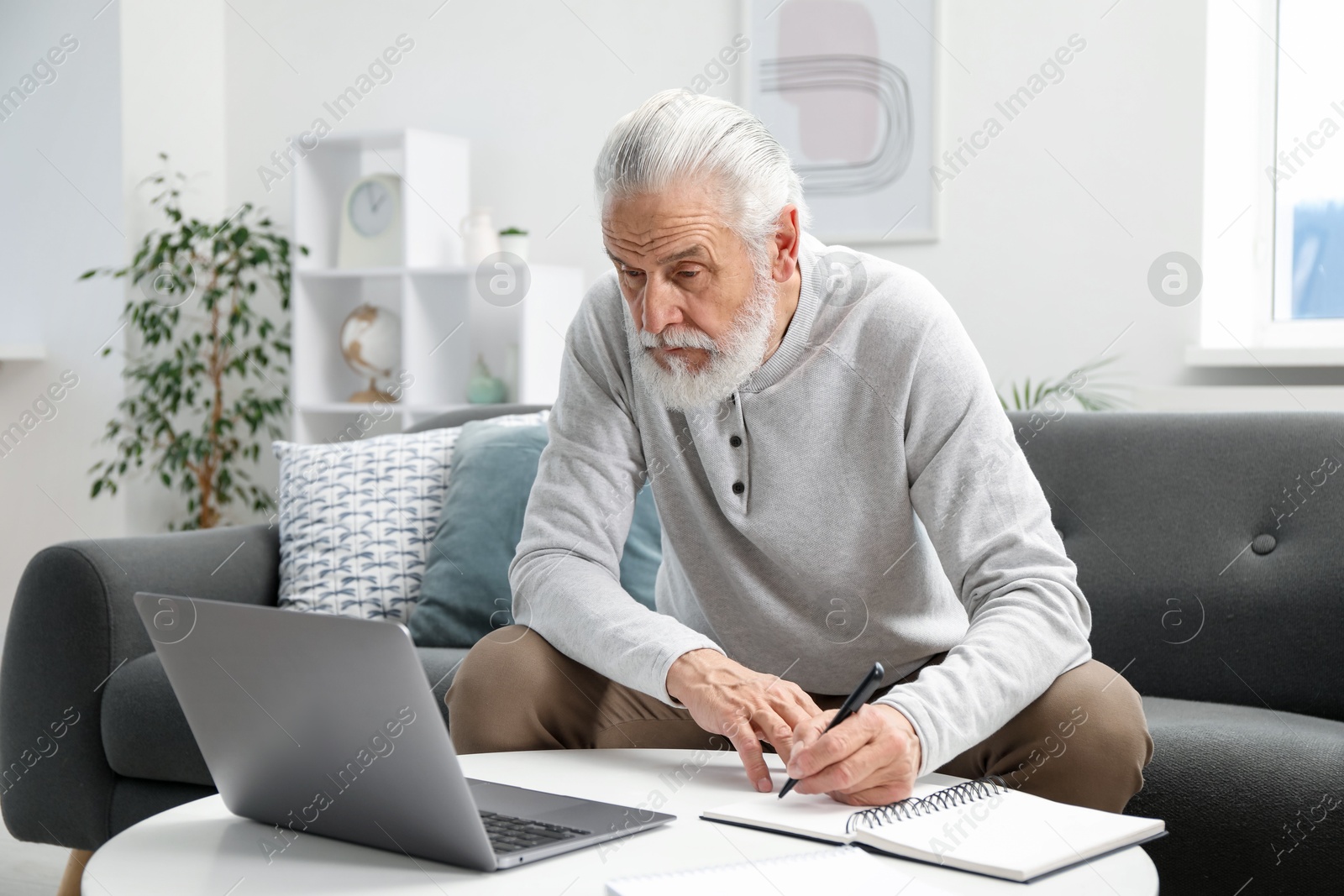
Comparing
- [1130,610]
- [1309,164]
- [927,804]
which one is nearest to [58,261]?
[1130,610]

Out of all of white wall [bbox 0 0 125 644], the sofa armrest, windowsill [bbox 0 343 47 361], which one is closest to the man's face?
the sofa armrest

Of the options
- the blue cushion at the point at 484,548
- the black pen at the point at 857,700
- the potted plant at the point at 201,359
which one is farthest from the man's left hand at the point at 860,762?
the potted plant at the point at 201,359

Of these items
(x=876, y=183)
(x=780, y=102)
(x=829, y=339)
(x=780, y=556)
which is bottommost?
(x=780, y=556)

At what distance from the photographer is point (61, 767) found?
1995 mm

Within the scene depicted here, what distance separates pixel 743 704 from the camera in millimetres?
1138

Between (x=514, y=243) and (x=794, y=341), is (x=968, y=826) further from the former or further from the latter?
(x=514, y=243)

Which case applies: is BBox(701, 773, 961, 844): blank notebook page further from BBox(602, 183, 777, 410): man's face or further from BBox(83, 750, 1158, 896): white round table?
BBox(602, 183, 777, 410): man's face

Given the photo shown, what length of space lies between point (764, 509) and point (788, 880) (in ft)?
2.07

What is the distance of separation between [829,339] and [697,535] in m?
0.27

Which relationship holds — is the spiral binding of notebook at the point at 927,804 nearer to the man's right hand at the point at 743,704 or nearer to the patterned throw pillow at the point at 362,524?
the man's right hand at the point at 743,704

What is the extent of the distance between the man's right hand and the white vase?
2.43 m

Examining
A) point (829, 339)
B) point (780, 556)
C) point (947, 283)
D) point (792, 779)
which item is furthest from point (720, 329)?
point (947, 283)

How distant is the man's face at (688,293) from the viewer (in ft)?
4.31

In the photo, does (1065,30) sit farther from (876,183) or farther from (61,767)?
(61,767)
